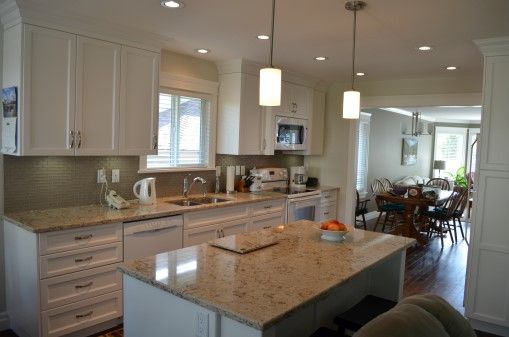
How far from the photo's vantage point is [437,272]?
15.7 ft

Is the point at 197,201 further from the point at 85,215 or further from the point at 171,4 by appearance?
the point at 171,4

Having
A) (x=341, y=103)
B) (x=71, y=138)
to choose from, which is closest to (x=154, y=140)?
(x=71, y=138)

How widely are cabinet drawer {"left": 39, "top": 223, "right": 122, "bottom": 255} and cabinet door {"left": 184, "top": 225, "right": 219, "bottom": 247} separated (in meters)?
0.67

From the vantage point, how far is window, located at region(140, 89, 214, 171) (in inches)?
158

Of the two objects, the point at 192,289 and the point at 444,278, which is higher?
the point at 192,289

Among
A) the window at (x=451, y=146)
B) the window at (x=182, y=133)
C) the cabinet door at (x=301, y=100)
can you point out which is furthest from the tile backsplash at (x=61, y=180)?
the window at (x=451, y=146)

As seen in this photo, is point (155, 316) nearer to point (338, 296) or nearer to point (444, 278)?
point (338, 296)

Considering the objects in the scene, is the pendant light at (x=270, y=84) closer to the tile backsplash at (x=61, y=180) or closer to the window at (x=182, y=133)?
the tile backsplash at (x=61, y=180)

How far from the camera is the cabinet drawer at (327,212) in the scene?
5.32 meters

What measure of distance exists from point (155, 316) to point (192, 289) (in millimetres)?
292

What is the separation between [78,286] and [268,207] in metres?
2.13

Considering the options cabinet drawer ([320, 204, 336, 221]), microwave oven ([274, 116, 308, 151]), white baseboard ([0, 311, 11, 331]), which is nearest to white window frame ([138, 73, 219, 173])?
microwave oven ([274, 116, 308, 151])

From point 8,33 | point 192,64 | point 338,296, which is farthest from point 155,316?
point 192,64

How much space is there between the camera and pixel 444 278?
4574 millimetres
